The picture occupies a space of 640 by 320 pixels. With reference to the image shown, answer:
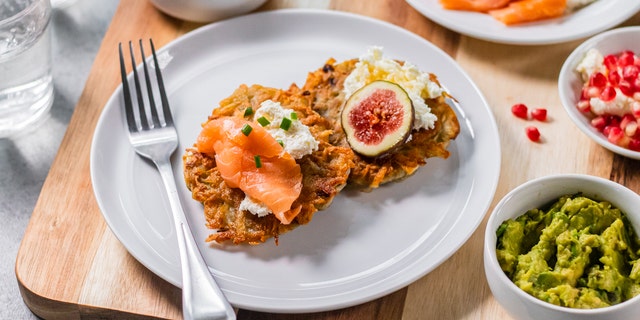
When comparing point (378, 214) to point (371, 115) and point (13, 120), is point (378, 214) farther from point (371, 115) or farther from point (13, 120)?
point (13, 120)

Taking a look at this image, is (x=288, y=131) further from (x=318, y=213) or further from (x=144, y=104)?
(x=144, y=104)

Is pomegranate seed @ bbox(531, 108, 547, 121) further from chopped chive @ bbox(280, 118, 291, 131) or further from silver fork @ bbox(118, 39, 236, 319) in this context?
silver fork @ bbox(118, 39, 236, 319)

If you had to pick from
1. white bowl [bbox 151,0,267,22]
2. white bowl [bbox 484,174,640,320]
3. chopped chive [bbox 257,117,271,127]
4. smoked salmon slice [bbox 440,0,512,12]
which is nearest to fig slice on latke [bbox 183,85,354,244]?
chopped chive [bbox 257,117,271,127]

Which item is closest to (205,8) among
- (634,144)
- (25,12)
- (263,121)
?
(25,12)

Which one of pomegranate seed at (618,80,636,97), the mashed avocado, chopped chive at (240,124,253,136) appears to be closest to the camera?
the mashed avocado

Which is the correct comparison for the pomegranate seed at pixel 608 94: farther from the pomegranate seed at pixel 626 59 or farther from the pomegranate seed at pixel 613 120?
the pomegranate seed at pixel 626 59

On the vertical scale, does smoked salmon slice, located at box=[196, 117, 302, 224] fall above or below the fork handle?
above

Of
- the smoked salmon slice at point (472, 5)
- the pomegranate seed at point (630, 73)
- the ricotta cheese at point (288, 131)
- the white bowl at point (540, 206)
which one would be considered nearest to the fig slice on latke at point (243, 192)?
the ricotta cheese at point (288, 131)
